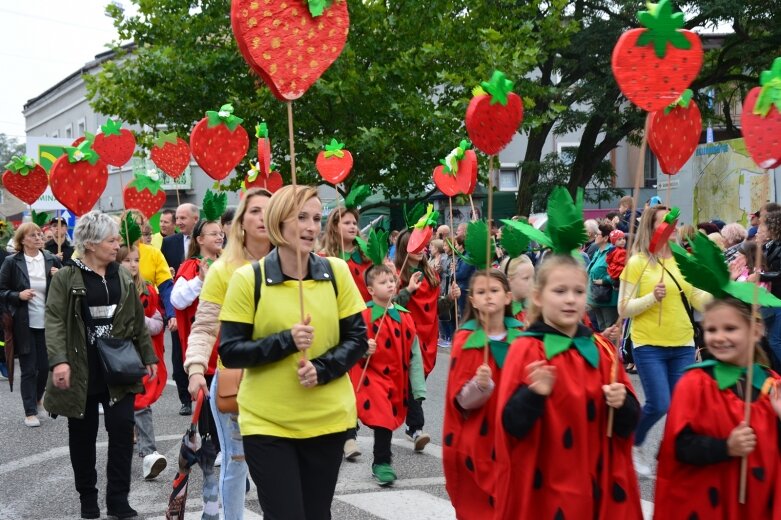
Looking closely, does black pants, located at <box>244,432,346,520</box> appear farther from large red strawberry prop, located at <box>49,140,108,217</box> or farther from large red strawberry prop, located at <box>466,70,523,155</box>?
large red strawberry prop, located at <box>49,140,108,217</box>

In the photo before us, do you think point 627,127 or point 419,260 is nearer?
point 419,260

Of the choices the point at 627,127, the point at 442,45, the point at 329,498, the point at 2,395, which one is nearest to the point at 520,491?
the point at 329,498

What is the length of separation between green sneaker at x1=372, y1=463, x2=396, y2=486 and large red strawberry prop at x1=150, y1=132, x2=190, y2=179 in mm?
5184

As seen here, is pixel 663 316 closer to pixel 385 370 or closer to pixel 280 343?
pixel 385 370

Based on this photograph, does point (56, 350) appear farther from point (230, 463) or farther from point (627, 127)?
point (627, 127)

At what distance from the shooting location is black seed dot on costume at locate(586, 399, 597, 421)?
12.2 ft

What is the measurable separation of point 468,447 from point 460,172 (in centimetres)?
365

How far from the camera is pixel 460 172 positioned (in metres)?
8.13

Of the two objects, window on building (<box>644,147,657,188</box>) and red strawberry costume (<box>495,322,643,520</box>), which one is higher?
window on building (<box>644,147,657,188</box>)

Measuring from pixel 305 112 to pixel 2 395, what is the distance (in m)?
8.71

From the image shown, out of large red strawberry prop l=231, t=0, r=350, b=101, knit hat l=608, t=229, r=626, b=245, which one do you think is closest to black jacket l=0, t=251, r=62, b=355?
large red strawberry prop l=231, t=0, r=350, b=101

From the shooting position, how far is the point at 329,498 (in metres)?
4.15

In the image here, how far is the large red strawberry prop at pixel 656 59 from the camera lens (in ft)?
14.0

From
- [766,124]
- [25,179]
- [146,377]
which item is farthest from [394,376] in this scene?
[25,179]
